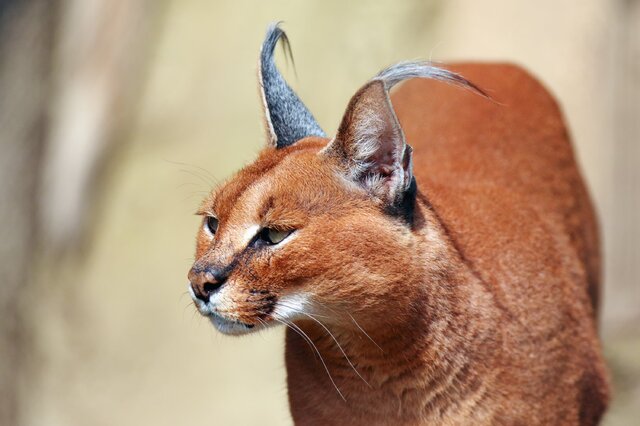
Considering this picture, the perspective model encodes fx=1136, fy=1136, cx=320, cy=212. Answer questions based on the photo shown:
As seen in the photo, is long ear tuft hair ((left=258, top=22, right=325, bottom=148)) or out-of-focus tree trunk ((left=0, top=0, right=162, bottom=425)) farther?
out-of-focus tree trunk ((left=0, top=0, right=162, bottom=425))

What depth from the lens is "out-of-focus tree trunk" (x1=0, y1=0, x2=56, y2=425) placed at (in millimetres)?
12078

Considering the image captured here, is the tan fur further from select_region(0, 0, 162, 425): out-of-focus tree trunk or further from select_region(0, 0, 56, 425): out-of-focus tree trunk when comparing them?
select_region(0, 0, 56, 425): out-of-focus tree trunk

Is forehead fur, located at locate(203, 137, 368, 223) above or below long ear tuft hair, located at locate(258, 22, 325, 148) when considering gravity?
below

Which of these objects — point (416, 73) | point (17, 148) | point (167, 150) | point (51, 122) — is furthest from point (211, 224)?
point (51, 122)

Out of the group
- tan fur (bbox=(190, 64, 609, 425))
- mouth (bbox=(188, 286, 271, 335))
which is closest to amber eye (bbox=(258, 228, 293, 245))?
tan fur (bbox=(190, 64, 609, 425))

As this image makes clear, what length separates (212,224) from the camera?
4641 millimetres

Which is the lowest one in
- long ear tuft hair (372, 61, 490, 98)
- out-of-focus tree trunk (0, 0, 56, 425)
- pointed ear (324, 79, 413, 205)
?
out-of-focus tree trunk (0, 0, 56, 425)

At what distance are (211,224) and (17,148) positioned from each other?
329 inches

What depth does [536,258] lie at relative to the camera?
5188 mm

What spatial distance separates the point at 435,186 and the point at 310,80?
18.5 ft

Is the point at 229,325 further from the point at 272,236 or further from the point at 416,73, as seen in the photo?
the point at 416,73

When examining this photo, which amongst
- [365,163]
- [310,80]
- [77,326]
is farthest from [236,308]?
[77,326]

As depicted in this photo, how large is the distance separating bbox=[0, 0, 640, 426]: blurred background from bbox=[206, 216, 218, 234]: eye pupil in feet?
16.2

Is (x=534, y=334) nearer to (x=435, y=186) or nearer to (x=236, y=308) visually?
(x=435, y=186)
